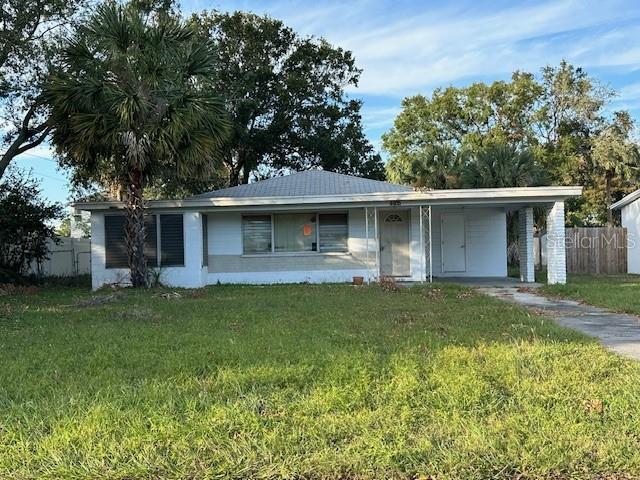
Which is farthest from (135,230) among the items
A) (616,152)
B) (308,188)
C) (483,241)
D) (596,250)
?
(616,152)

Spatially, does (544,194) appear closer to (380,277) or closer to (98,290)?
(380,277)

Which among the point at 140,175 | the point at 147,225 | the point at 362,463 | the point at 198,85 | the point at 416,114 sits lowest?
the point at 362,463

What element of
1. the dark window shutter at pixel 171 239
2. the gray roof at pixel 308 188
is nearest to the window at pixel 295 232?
the gray roof at pixel 308 188

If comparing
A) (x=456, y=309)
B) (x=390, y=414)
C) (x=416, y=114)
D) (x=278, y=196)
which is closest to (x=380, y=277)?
(x=278, y=196)

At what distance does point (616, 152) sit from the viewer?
102 feet

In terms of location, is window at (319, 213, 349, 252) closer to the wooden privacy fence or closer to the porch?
the porch

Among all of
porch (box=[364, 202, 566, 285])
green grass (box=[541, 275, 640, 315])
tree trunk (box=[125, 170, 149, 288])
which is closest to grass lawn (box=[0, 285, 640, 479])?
green grass (box=[541, 275, 640, 315])

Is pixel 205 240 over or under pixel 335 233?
under

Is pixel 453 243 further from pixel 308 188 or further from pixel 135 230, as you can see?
pixel 135 230

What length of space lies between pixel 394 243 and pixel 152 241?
7104 mm

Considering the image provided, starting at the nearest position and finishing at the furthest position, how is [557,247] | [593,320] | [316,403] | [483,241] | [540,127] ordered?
[316,403], [593,320], [557,247], [483,241], [540,127]

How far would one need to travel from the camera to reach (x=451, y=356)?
575 cm

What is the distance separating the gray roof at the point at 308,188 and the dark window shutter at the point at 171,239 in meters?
1.11

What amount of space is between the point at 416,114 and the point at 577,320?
3151 centimetres
